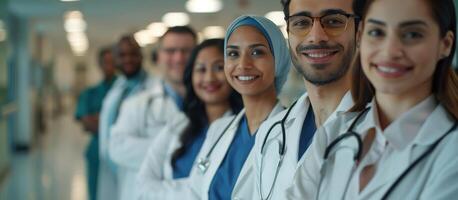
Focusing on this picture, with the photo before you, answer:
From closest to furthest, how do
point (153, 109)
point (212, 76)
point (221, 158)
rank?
point (221, 158)
point (212, 76)
point (153, 109)

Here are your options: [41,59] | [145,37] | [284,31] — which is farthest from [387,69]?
[41,59]

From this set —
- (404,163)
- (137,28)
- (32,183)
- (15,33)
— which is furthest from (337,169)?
(137,28)

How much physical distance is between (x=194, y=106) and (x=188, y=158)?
29 cm

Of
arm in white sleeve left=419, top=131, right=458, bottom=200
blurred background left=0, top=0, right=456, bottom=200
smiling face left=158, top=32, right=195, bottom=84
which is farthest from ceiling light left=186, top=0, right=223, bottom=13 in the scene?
arm in white sleeve left=419, top=131, right=458, bottom=200

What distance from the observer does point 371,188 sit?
113cm

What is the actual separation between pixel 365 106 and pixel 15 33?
10.6 meters

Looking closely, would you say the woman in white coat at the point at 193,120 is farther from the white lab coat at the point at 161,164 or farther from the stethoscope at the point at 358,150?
the stethoscope at the point at 358,150

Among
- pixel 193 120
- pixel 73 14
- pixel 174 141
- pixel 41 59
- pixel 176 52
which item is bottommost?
pixel 41 59

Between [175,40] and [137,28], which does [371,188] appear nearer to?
[175,40]

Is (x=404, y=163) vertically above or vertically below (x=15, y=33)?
above

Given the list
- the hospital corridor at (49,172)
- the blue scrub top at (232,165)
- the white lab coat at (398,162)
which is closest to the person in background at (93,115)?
the hospital corridor at (49,172)

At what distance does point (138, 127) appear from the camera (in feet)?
10.9

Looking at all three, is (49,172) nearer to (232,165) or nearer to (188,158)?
(188,158)

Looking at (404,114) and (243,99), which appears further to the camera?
(243,99)
